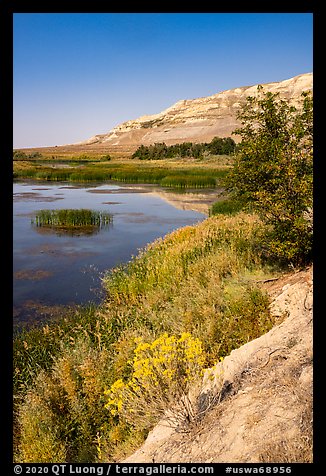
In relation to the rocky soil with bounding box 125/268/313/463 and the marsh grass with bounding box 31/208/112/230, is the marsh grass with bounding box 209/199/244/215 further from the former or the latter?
the rocky soil with bounding box 125/268/313/463

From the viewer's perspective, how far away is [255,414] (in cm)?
353

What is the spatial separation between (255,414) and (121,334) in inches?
120

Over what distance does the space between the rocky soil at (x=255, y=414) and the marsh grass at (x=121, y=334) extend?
474 mm

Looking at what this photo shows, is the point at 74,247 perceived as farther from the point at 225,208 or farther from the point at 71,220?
the point at 225,208

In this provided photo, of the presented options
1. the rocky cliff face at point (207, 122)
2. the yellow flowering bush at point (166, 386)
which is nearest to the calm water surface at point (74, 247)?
the yellow flowering bush at point (166, 386)

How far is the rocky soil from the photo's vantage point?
3.12 m

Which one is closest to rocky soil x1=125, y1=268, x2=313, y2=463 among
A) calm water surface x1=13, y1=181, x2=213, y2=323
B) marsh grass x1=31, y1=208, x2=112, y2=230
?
calm water surface x1=13, y1=181, x2=213, y2=323

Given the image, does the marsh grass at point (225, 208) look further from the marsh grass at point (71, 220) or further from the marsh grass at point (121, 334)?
the marsh grass at point (121, 334)

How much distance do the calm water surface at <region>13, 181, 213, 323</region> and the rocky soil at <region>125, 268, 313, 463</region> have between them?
5.57 metres

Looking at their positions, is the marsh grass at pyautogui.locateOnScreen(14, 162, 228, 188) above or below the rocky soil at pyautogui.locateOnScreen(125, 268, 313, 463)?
above

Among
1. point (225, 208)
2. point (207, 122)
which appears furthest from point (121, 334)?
point (207, 122)

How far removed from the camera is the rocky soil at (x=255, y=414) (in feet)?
10.3
